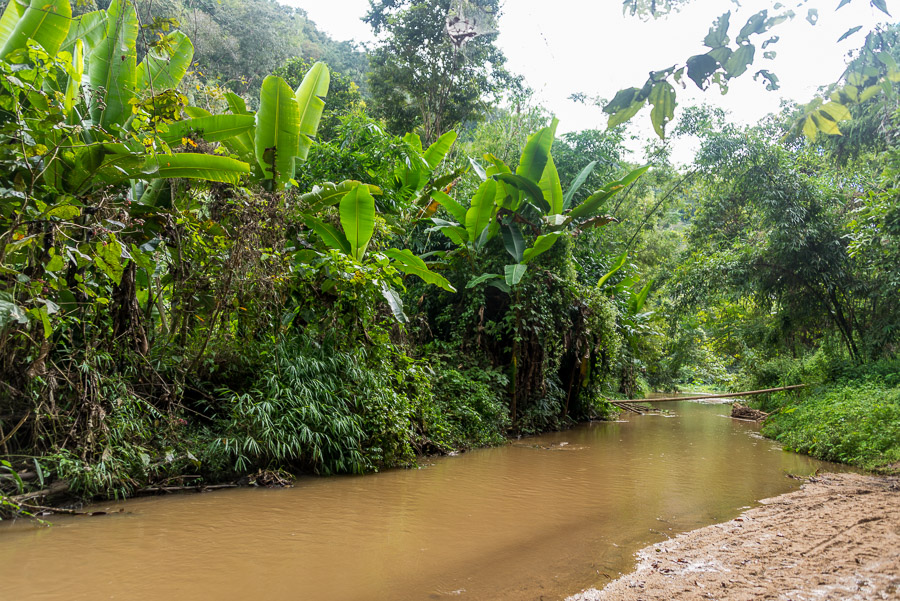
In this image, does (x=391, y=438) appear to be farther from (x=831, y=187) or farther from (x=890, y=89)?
(x=831, y=187)

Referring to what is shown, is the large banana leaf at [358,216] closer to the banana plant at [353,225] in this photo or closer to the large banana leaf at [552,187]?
the banana plant at [353,225]

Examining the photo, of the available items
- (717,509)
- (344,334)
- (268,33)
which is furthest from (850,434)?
(268,33)

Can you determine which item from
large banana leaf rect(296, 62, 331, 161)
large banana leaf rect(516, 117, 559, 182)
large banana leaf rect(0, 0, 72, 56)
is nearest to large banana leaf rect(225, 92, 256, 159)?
large banana leaf rect(296, 62, 331, 161)

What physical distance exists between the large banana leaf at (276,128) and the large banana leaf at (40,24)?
1629mm

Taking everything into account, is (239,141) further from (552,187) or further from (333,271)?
(552,187)

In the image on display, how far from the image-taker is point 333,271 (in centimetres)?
562

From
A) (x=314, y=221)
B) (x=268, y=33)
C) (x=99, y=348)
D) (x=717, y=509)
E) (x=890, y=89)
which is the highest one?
(x=268, y=33)

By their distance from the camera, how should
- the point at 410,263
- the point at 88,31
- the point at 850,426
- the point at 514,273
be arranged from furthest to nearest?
1. the point at 514,273
2. the point at 850,426
3. the point at 410,263
4. the point at 88,31

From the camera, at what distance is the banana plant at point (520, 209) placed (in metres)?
8.05

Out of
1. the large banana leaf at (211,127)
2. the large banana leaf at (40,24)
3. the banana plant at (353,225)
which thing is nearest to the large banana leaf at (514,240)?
the banana plant at (353,225)

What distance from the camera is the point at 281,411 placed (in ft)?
16.7

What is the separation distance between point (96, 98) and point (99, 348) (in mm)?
2099

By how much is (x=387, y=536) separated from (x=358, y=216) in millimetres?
3547

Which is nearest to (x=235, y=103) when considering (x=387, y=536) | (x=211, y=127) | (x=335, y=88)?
(x=211, y=127)
